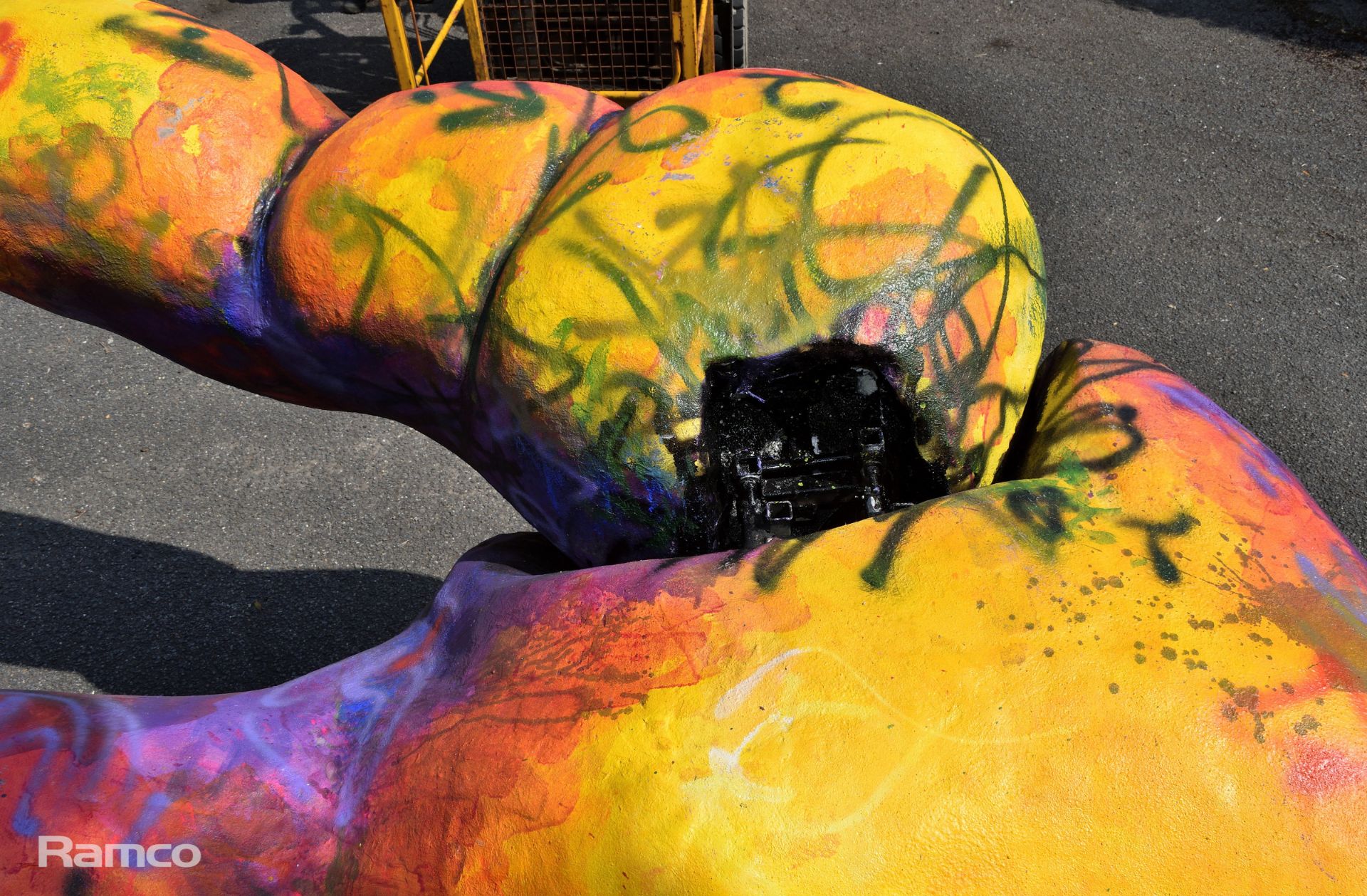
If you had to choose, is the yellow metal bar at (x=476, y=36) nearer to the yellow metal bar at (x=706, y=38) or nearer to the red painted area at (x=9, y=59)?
the yellow metal bar at (x=706, y=38)

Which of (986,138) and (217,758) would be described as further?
(986,138)

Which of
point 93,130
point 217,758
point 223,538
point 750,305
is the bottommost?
point 223,538

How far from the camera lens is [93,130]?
1.55 meters

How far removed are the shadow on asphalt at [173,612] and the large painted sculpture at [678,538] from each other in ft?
4.67

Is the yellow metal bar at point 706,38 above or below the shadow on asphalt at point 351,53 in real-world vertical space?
above

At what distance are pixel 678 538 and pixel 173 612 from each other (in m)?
2.31

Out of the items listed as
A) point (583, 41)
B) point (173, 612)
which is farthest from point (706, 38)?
point (173, 612)

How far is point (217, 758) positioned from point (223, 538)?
2.06 metres

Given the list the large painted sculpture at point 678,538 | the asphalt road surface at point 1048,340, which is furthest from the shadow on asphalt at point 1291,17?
the large painted sculpture at point 678,538

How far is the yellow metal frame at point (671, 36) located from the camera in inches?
170

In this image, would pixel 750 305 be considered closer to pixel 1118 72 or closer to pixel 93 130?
pixel 93 130

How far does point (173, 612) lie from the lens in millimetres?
3092

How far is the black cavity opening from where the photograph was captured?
4.50 feet

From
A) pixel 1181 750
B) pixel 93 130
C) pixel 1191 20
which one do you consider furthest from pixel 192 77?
pixel 1191 20
